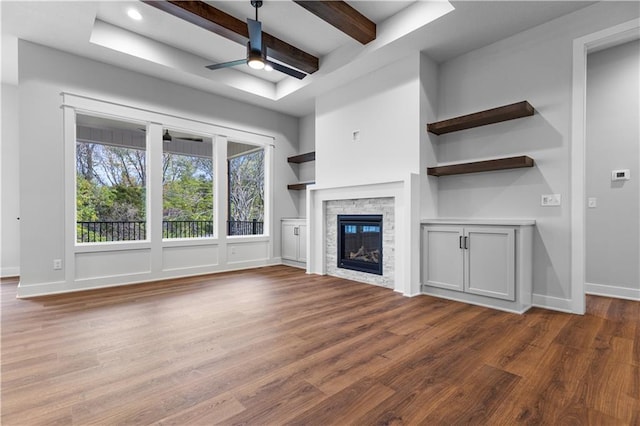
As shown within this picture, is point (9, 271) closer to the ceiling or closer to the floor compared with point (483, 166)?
closer to the floor

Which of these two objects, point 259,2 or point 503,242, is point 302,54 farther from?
point 503,242

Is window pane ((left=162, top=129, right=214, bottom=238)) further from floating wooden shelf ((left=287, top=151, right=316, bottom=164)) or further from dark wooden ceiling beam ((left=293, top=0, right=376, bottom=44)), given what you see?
dark wooden ceiling beam ((left=293, top=0, right=376, bottom=44))

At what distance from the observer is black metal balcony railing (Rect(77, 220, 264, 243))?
4.40m

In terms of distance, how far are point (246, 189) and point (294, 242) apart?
144 cm

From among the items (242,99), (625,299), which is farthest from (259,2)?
(625,299)

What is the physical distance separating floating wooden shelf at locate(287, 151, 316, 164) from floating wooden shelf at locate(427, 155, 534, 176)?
8.78 feet

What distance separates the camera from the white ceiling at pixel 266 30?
330 centimetres

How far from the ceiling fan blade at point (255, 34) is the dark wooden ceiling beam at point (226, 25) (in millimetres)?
549

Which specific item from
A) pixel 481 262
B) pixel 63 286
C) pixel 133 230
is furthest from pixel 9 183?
pixel 481 262

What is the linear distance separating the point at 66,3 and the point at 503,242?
17.0ft

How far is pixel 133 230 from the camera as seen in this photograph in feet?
15.7

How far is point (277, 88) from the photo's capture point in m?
5.68

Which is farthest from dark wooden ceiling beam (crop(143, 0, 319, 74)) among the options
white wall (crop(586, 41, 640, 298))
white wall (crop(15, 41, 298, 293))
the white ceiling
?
white wall (crop(586, 41, 640, 298))

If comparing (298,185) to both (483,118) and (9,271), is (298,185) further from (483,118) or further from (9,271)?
(9,271)
